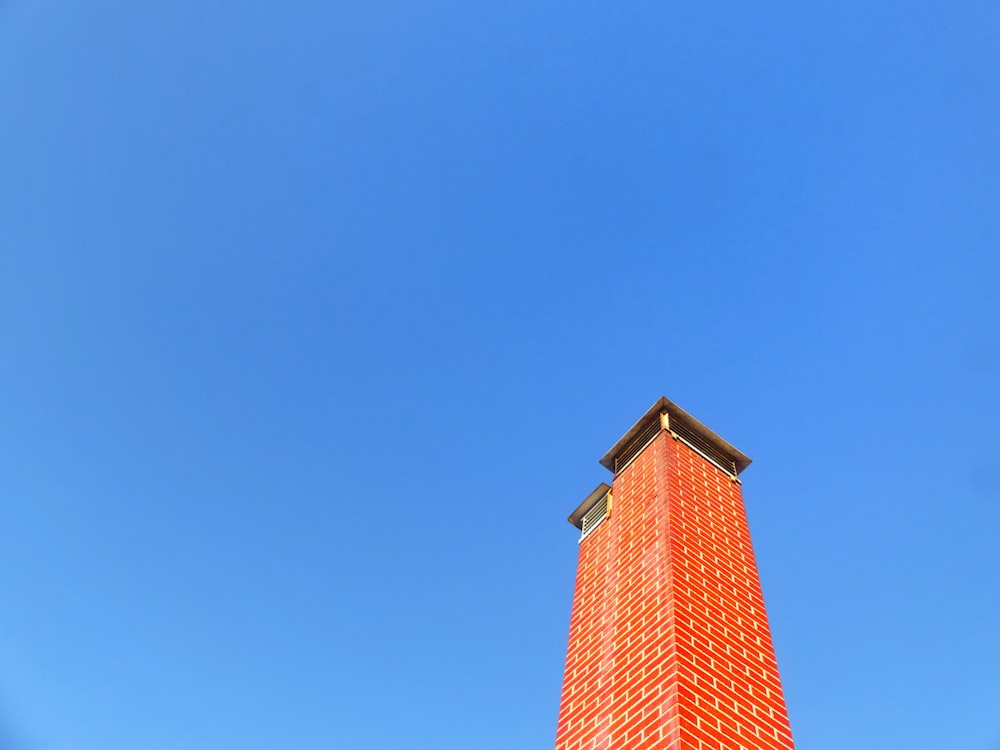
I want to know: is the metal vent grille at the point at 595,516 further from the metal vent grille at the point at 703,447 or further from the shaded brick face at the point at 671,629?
the metal vent grille at the point at 703,447

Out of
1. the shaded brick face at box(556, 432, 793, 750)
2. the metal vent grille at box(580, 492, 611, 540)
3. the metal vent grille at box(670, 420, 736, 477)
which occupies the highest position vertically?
the metal vent grille at box(670, 420, 736, 477)

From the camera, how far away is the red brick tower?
3158mm

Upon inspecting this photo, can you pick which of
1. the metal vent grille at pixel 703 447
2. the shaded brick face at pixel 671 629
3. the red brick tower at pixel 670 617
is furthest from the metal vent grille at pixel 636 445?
the shaded brick face at pixel 671 629

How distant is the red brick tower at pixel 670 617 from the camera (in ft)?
10.4

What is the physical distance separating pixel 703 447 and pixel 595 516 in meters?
1.12

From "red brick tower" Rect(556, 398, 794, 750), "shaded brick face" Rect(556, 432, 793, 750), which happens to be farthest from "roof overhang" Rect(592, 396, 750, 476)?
"shaded brick face" Rect(556, 432, 793, 750)

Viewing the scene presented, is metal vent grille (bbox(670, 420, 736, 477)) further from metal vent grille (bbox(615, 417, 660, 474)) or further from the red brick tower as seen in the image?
metal vent grille (bbox(615, 417, 660, 474))

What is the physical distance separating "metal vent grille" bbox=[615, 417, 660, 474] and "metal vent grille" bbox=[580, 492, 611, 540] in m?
0.39

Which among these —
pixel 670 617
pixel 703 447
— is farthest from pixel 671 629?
pixel 703 447

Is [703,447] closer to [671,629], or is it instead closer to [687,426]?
[687,426]

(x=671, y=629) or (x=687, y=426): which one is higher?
(x=687, y=426)

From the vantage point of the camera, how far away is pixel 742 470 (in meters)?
6.08

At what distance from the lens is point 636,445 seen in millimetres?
6031

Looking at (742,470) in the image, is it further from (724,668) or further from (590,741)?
(590,741)
